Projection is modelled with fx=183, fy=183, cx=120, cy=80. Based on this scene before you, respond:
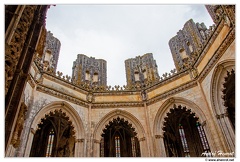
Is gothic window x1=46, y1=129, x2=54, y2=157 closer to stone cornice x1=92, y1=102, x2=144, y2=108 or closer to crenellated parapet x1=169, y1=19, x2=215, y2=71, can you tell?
stone cornice x1=92, y1=102, x2=144, y2=108

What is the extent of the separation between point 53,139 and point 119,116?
662 cm

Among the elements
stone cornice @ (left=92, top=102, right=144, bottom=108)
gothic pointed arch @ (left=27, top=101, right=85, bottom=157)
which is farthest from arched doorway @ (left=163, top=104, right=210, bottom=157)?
gothic pointed arch @ (left=27, top=101, right=85, bottom=157)

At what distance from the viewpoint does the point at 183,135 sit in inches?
623

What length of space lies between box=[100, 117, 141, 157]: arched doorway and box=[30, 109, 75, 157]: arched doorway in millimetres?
2874

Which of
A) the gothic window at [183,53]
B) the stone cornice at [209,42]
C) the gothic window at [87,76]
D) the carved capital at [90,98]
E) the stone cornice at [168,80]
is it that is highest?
the gothic window at [183,53]

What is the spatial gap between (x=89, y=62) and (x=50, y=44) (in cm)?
503

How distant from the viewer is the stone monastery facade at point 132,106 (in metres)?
8.28

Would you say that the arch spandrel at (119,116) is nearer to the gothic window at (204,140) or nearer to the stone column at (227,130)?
the stone column at (227,130)

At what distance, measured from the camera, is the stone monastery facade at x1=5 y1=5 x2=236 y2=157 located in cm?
828

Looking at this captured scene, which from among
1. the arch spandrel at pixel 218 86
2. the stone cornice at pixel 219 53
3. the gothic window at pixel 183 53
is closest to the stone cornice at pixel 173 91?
the stone cornice at pixel 219 53

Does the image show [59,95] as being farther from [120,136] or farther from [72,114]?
[120,136]

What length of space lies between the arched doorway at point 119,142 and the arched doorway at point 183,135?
2772 mm

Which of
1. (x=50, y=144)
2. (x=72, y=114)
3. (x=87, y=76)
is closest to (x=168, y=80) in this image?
(x=72, y=114)

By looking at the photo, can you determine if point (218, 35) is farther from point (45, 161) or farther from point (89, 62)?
point (89, 62)
